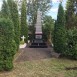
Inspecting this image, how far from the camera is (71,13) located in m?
26.7

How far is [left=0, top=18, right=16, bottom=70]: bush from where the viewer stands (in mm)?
9578

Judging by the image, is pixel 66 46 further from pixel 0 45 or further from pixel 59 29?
pixel 0 45

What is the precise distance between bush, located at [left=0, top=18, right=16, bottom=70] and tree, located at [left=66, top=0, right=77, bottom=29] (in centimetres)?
1690

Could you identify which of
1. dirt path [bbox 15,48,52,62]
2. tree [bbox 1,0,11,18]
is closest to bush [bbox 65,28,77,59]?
dirt path [bbox 15,48,52,62]

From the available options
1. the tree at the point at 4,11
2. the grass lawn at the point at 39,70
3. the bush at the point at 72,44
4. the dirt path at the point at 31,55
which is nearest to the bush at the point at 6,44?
the grass lawn at the point at 39,70

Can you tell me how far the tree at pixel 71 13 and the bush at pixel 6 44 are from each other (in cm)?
1690

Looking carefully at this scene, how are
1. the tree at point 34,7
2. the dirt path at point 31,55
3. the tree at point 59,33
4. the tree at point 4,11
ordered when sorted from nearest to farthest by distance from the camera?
1. the tree at point 4,11
2. the dirt path at point 31,55
3. the tree at point 59,33
4. the tree at point 34,7

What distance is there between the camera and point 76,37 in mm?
13195

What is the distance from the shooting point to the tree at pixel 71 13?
2612 centimetres

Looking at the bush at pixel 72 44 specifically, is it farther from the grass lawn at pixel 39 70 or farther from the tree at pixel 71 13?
the tree at pixel 71 13

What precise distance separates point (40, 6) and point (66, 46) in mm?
26578

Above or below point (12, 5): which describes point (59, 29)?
below

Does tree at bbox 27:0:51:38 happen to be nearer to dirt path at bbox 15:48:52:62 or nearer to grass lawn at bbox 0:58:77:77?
dirt path at bbox 15:48:52:62

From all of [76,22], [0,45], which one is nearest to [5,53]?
[0,45]
